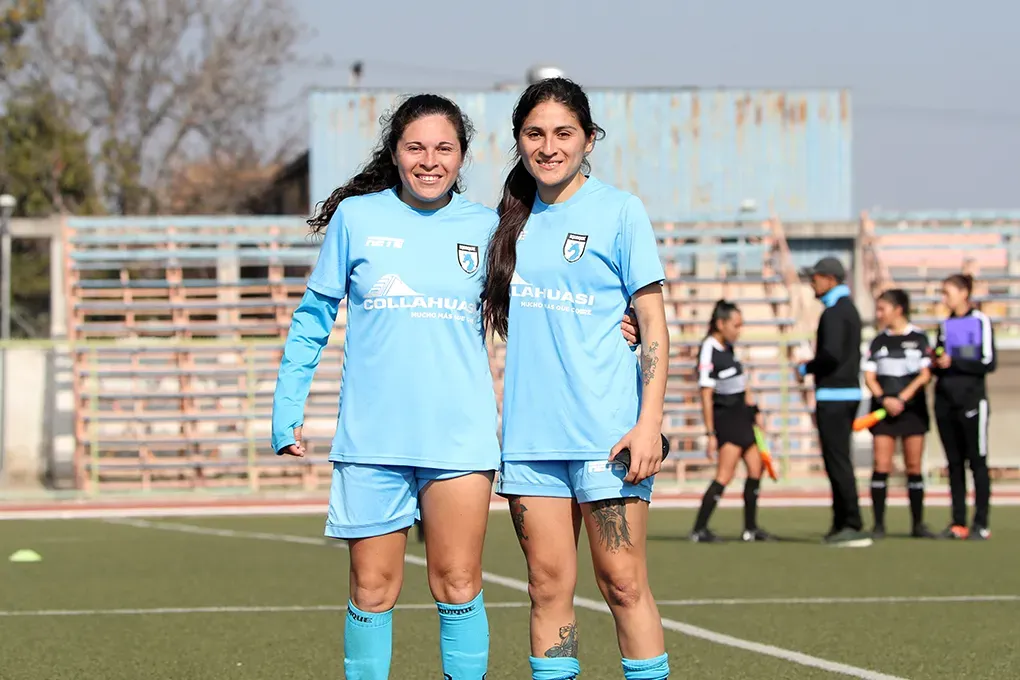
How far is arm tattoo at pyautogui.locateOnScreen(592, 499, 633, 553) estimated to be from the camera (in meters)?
4.85

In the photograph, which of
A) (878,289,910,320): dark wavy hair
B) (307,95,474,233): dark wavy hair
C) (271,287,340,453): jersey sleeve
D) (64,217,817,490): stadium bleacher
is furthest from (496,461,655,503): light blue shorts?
(64,217,817,490): stadium bleacher

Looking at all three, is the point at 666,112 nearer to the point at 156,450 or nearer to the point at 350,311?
the point at 156,450

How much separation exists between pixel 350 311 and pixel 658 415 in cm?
104

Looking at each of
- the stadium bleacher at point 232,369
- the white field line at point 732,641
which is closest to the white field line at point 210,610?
the white field line at point 732,641

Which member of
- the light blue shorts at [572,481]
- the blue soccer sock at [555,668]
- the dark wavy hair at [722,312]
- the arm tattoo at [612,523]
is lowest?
the blue soccer sock at [555,668]

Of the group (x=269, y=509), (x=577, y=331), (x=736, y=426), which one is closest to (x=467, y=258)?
(x=577, y=331)

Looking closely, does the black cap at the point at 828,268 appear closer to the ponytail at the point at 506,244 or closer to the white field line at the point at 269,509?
the white field line at the point at 269,509

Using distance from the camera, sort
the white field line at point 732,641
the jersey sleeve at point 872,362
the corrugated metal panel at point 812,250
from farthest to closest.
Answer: the corrugated metal panel at point 812,250 → the jersey sleeve at point 872,362 → the white field line at point 732,641

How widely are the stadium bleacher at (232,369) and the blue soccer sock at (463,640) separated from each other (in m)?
15.2

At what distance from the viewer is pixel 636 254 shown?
485cm

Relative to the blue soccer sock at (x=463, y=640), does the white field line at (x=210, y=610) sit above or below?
below

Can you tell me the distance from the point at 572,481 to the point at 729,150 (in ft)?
92.6

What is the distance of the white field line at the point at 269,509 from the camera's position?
56.2 ft

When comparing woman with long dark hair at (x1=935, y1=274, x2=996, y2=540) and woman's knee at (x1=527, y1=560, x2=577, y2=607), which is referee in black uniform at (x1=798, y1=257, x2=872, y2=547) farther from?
woman's knee at (x1=527, y1=560, x2=577, y2=607)
